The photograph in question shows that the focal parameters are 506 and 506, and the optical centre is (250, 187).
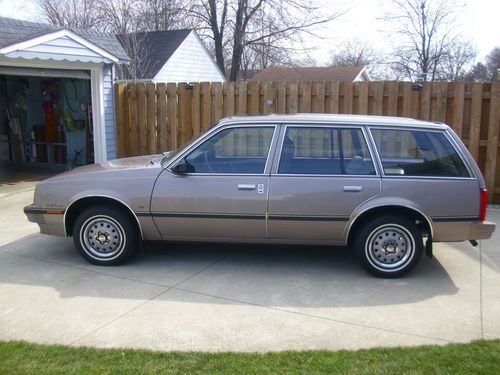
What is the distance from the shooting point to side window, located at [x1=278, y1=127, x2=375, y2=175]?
5.33 meters

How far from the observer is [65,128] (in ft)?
44.0

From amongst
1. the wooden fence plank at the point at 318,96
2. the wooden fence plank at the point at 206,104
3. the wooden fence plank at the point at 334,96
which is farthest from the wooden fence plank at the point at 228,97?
the wooden fence plank at the point at 334,96

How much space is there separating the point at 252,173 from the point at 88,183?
5.95ft

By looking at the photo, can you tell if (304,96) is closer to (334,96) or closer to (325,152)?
(334,96)

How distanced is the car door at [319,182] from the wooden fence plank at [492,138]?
436cm

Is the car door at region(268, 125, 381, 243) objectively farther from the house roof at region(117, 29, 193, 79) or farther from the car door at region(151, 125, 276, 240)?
the house roof at region(117, 29, 193, 79)

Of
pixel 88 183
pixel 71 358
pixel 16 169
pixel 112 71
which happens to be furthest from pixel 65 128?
pixel 71 358

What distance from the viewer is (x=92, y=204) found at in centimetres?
565

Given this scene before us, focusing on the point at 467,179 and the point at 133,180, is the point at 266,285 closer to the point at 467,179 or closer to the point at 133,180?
the point at 133,180

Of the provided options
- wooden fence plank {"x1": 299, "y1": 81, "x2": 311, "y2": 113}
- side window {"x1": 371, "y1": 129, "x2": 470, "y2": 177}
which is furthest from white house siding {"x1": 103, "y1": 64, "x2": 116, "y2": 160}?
side window {"x1": 371, "y1": 129, "x2": 470, "y2": 177}

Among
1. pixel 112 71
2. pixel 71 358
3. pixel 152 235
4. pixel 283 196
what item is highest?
pixel 112 71

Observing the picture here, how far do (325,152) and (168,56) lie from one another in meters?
17.4

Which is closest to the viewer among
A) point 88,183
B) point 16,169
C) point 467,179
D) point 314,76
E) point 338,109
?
point 467,179

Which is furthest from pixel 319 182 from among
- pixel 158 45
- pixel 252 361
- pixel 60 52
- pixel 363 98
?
pixel 158 45
